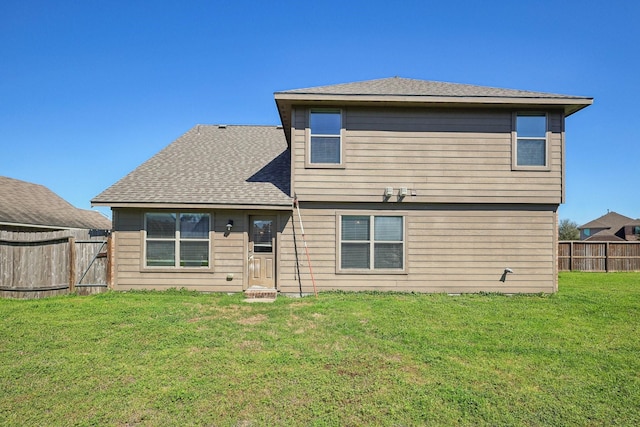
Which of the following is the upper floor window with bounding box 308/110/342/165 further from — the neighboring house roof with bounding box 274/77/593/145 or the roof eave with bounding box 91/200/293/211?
the roof eave with bounding box 91/200/293/211

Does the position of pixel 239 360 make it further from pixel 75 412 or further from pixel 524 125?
pixel 524 125

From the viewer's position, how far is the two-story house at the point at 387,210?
344 inches

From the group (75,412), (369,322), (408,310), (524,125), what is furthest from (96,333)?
(524,125)

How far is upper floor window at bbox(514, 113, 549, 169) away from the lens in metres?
8.80

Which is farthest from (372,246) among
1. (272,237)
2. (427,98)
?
(427,98)

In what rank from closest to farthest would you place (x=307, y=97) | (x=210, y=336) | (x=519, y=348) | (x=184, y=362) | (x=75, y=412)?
(x=75, y=412) < (x=184, y=362) < (x=519, y=348) < (x=210, y=336) < (x=307, y=97)

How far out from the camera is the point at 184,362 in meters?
4.36

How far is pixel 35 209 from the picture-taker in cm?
1772

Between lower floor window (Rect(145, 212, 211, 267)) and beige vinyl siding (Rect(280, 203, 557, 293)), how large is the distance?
2176 millimetres

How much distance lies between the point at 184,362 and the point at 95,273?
609 cm

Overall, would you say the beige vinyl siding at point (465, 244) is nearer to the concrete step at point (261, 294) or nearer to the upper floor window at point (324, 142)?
the concrete step at point (261, 294)

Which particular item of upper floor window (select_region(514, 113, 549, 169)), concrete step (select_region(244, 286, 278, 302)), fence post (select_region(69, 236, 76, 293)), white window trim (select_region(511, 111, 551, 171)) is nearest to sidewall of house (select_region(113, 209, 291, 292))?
concrete step (select_region(244, 286, 278, 302))

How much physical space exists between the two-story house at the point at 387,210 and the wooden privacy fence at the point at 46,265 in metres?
0.78

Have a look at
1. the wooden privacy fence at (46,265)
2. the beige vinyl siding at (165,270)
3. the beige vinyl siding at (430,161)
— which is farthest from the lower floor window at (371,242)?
the wooden privacy fence at (46,265)
